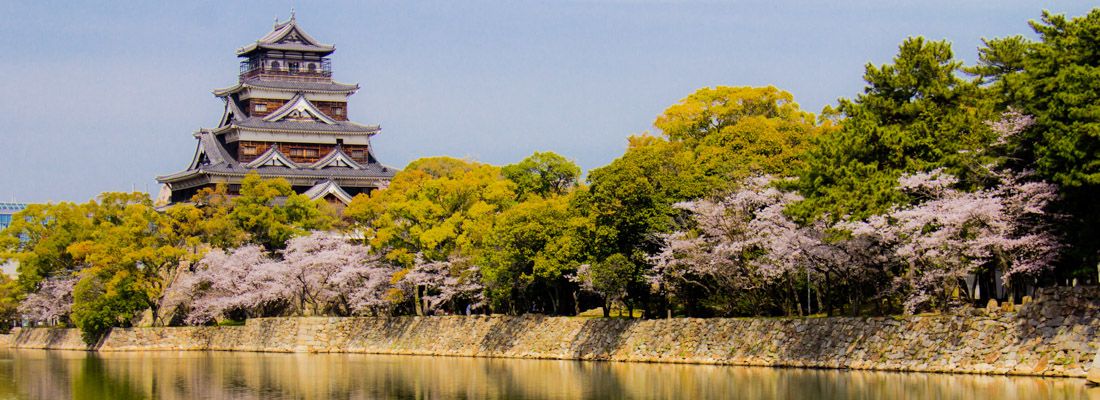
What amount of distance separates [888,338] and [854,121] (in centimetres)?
524

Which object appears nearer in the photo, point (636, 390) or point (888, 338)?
point (636, 390)

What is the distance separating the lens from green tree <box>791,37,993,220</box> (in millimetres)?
31922

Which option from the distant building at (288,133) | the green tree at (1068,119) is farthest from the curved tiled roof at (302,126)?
the green tree at (1068,119)

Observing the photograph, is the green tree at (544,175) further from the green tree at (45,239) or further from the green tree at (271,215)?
the green tree at (45,239)

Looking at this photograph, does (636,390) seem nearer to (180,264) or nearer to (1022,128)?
(1022,128)

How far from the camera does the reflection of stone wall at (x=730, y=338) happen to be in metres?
28.6

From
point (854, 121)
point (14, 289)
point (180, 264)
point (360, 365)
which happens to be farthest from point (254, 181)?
point (854, 121)

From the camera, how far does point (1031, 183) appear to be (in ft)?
94.6

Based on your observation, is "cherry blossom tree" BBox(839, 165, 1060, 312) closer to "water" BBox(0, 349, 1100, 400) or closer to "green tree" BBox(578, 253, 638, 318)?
"water" BBox(0, 349, 1100, 400)

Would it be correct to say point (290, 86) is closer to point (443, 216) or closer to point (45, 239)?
point (45, 239)

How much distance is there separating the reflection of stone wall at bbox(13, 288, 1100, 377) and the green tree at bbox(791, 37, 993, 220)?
313 cm

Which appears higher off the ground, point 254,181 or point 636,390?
point 254,181

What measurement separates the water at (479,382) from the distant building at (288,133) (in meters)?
29.6

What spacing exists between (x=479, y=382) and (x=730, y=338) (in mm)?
7748
